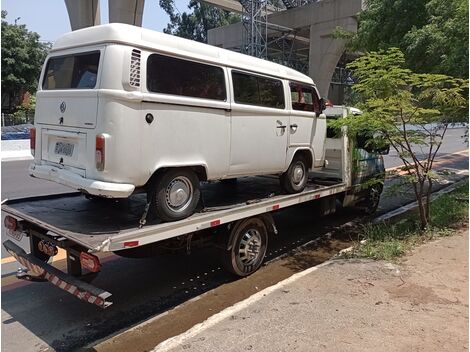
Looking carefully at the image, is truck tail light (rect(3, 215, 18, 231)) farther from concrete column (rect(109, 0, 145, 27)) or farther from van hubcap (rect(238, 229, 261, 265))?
concrete column (rect(109, 0, 145, 27))

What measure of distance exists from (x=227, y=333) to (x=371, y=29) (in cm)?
920

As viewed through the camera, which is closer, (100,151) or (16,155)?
(100,151)

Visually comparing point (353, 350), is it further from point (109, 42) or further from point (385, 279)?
point (109, 42)

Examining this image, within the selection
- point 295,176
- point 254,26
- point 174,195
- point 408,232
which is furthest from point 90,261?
point 254,26

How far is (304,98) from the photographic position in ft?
Answer: 21.9

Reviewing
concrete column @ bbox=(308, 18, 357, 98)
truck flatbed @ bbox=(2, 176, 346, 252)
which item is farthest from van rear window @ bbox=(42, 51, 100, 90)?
concrete column @ bbox=(308, 18, 357, 98)

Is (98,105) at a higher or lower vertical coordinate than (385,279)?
higher

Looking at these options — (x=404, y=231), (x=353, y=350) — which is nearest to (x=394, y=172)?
(x=404, y=231)

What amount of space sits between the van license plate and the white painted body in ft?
0.15

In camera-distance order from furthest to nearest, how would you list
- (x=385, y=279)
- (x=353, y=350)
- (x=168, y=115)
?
(x=385, y=279) < (x=168, y=115) < (x=353, y=350)

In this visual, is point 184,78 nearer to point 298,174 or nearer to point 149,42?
point 149,42

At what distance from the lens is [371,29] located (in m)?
10.8

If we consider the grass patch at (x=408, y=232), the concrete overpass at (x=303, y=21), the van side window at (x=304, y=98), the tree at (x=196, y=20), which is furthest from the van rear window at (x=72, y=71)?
the tree at (x=196, y=20)

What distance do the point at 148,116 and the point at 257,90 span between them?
75.4 inches
